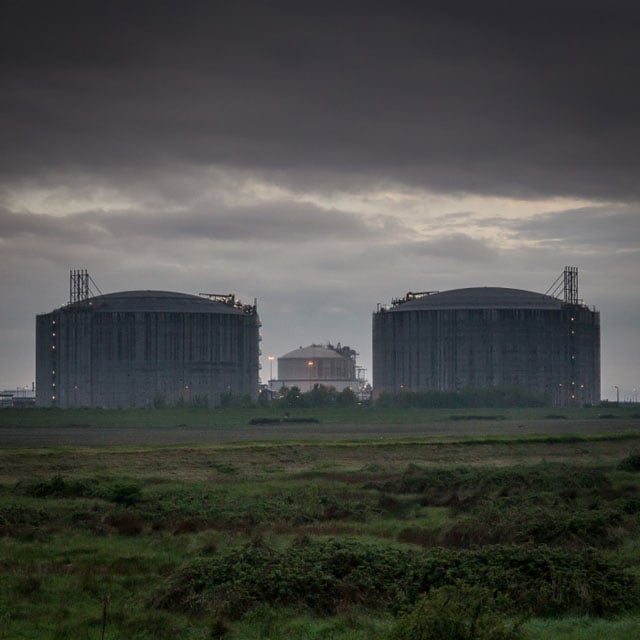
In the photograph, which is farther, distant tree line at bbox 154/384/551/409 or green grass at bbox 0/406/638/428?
distant tree line at bbox 154/384/551/409

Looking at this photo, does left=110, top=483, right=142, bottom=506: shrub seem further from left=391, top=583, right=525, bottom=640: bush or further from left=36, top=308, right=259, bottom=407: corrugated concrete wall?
left=36, top=308, right=259, bottom=407: corrugated concrete wall

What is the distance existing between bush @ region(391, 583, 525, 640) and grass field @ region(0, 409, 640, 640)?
1.15ft

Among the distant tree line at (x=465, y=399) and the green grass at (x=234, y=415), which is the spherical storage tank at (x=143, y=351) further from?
the distant tree line at (x=465, y=399)

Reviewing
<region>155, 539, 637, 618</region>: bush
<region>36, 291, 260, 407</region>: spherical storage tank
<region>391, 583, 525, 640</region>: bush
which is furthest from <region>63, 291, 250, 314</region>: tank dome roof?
<region>391, 583, 525, 640</region>: bush

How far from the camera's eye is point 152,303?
525 feet

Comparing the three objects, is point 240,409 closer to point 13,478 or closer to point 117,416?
point 117,416

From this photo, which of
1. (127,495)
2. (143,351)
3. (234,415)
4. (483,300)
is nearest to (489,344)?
(483,300)

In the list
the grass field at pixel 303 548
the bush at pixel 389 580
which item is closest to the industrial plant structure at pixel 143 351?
the grass field at pixel 303 548

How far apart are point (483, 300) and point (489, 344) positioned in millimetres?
7062

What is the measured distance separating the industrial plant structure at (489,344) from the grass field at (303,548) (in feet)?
338

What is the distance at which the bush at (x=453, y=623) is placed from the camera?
16328mm

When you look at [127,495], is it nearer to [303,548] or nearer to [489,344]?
[303,548]

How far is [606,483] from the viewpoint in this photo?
4419 cm

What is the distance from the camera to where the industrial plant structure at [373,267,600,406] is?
156625mm
